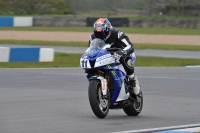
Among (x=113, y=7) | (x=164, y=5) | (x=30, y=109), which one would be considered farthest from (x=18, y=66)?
(x=113, y=7)

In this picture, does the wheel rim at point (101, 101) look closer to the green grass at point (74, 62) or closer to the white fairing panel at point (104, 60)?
the white fairing panel at point (104, 60)

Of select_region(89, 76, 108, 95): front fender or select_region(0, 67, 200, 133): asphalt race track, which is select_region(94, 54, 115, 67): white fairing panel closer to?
select_region(89, 76, 108, 95): front fender

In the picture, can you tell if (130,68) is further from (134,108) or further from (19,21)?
(19,21)

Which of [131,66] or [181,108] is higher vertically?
[131,66]

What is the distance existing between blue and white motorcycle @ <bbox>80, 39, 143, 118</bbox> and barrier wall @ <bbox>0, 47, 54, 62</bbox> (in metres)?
12.1

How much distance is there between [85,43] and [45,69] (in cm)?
1461

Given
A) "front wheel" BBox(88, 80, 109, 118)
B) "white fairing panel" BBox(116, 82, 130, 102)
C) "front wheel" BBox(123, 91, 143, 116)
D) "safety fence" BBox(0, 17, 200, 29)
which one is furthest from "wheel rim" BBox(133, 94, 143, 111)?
"safety fence" BBox(0, 17, 200, 29)

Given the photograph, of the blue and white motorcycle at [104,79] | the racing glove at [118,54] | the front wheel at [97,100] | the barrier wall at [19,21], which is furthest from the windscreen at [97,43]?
the barrier wall at [19,21]

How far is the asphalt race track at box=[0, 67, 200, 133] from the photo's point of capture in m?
8.06

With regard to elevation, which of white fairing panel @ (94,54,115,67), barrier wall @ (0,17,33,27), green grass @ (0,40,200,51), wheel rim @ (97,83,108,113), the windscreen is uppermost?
the windscreen

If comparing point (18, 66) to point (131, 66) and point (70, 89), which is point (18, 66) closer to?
point (70, 89)

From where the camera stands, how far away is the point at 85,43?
1297 inches

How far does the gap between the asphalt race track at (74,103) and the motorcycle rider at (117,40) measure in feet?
2.63

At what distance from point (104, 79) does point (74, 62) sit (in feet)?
43.6
